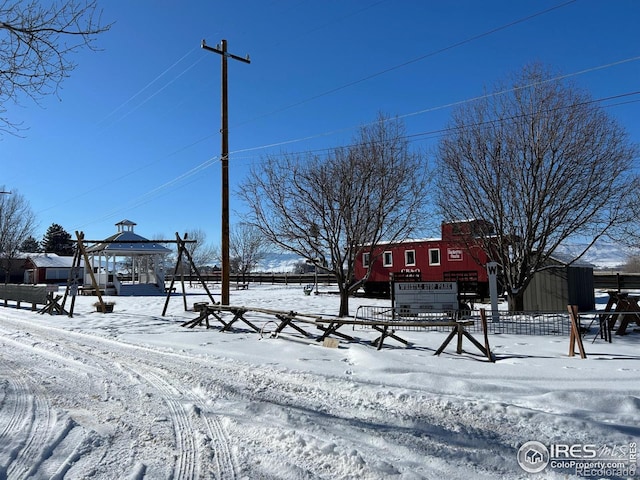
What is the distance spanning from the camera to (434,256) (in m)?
25.5

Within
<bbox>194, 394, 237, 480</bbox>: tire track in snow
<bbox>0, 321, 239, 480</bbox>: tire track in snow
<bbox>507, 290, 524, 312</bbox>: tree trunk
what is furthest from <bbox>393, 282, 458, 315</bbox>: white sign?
<bbox>194, 394, 237, 480</bbox>: tire track in snow

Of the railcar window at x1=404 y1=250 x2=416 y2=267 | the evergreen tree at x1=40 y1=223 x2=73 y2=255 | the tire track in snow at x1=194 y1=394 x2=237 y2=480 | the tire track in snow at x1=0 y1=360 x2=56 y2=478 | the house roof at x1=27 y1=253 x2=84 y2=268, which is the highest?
the evergreen tree at x1=40 y1=223 x2=73 y2=255

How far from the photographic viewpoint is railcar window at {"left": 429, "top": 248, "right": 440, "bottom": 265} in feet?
83.1

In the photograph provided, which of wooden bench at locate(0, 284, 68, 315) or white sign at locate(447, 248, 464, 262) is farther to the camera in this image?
white sign at locate(447, 248, 464, 262)

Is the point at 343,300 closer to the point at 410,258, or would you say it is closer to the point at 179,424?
the point at 179,424

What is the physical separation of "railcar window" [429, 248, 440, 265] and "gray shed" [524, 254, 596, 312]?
7.90 m

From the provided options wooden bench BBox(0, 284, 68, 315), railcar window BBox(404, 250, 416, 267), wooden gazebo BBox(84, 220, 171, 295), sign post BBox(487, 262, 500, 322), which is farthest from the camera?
wooden gazebo BBox(84, 220, 171, 295)

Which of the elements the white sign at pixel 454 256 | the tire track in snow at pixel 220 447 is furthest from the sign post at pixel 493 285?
the tire track in snow at pixel 220 447

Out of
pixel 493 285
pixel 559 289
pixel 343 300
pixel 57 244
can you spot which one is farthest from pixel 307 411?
pixel 57 244

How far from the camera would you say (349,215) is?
1509cm

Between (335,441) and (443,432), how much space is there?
1089 mm

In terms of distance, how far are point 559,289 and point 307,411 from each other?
14.3m

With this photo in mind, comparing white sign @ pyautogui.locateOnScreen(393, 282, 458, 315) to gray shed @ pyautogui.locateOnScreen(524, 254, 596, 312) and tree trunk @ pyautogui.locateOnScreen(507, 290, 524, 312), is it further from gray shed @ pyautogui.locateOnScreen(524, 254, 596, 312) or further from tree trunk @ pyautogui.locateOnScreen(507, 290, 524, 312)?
gray shed @ pyautogui.locateOnScreen(524, 254, 596, 312)

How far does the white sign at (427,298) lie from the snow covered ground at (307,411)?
4684mm
